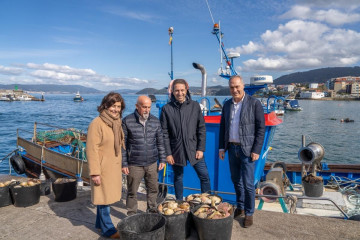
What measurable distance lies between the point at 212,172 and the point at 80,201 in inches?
120

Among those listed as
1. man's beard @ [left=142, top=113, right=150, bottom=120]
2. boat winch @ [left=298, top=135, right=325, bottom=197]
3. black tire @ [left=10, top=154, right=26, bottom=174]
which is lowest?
black tire @ [left=10, top=154, right=26, bottom=174]

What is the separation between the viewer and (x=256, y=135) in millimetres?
3602

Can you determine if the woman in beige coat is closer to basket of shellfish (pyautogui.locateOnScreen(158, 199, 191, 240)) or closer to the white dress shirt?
basket of shellfish (pyautogui.locateOnScreen(158, 199, 191, 240))

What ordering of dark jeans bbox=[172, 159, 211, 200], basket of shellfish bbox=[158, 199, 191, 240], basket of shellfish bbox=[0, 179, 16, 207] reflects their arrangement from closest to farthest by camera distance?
basket of shellfish bbox=[158, 199, 191, 240], dark jeans bbox=[172, 159, 211, 200], basket of shellfish bbox=[0, 179, 16, 207]

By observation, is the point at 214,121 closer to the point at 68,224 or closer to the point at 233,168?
the point at 233,168

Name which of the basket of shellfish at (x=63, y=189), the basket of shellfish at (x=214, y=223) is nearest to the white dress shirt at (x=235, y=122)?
the basket of shellfish at (x=214, y=223)

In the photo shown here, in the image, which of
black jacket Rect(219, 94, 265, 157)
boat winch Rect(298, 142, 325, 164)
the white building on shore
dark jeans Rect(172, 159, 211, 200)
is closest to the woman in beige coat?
dark jeans Rect(172, 159, 211, 200)

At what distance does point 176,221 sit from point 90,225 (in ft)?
5.23

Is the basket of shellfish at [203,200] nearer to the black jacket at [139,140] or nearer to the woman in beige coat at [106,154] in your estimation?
the black jacket at [139,140]

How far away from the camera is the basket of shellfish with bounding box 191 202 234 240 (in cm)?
313

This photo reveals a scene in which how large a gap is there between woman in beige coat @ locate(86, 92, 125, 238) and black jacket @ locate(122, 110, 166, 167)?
0.79 feet

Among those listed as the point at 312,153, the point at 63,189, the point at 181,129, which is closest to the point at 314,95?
the point at 312,153

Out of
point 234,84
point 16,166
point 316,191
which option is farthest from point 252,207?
point 16,166

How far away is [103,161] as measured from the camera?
3254mm
